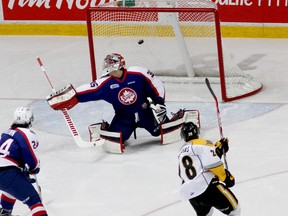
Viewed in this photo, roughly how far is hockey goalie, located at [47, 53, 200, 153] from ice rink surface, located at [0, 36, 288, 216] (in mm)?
140

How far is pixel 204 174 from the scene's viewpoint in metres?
5.37

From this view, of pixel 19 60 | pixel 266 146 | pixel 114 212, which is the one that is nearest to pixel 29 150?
pixel 114 212

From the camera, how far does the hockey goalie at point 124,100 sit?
24.2 feet

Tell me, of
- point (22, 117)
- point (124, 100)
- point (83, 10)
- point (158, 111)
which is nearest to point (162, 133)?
point (158, 111)

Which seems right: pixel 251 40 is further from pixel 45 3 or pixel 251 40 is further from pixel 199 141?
pixel 199 141

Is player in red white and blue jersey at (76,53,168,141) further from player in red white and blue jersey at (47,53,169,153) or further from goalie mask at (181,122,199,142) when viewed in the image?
goalie mask at (181,122,199,142)

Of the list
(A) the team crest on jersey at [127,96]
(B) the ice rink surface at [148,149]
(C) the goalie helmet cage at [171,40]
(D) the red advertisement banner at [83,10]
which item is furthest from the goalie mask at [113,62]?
(D) the red advertisement banner at [83,10]

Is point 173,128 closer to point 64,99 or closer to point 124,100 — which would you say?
point 124,100

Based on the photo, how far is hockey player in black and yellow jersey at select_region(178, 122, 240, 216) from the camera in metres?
5.33

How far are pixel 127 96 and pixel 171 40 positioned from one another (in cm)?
190

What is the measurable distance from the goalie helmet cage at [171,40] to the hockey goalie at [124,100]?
1142mm

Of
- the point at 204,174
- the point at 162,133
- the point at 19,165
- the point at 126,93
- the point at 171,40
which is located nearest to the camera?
the point at 204,174

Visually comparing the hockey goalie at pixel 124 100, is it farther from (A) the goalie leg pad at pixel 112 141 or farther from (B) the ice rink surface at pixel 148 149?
(B) the ice rink surface at pixel 148 149

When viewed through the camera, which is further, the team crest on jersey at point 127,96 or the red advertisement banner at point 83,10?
the red advertisement banner at point 83,10
